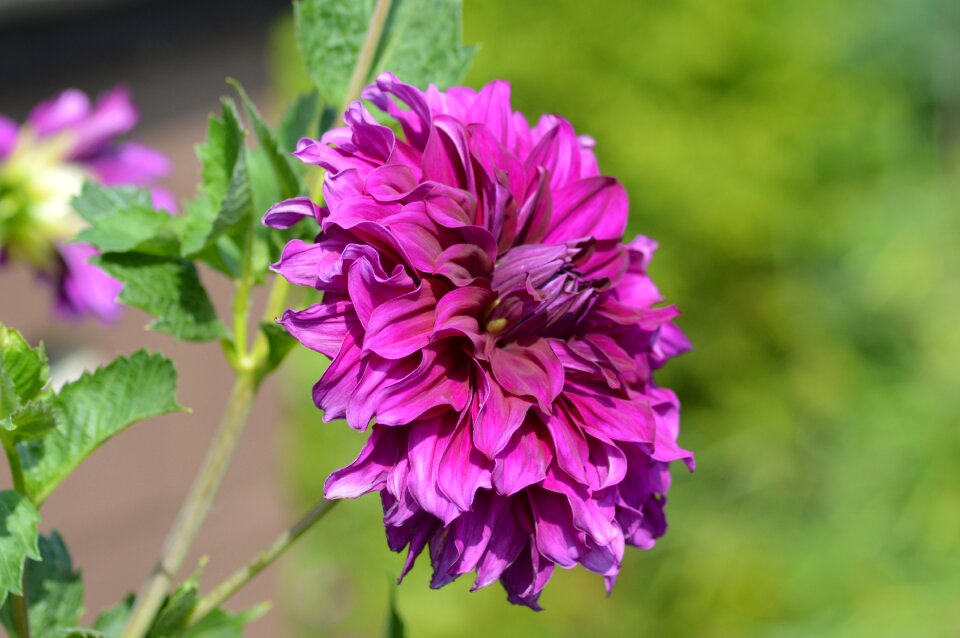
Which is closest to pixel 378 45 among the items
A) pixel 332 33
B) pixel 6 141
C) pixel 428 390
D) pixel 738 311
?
pixel 332 33

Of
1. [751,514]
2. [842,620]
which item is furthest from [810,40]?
[842,620]

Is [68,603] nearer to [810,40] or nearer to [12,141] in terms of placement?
[12,141]

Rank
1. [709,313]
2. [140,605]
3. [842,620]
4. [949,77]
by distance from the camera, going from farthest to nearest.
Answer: [949,77], [709,313], [842,620], [140,605]

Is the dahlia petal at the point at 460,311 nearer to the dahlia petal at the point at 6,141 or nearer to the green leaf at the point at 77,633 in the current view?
the green leaf at the point at 77,633

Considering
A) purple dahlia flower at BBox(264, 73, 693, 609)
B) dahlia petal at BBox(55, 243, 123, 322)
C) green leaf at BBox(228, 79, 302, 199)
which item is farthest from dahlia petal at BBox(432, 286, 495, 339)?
dahlia petal at BBox(55, 243, 123, 322)

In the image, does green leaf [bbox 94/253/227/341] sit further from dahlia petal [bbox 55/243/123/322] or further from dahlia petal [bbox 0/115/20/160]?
dahlia petal [bbox 0/115/20/160]

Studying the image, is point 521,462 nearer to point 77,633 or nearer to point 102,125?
point 77,633
